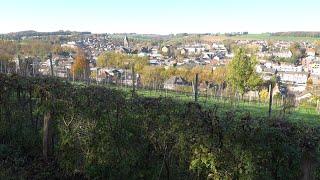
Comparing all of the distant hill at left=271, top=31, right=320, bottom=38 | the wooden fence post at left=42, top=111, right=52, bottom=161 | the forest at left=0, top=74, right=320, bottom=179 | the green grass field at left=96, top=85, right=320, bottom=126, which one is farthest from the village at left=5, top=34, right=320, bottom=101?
the wooden fence post at left=42, top=111, right=52, bottom=161

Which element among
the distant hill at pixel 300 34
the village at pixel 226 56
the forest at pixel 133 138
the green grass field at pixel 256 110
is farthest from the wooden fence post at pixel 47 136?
the distant hill at pixel 300 34

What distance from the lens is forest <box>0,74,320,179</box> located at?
577cm

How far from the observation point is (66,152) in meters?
8.12

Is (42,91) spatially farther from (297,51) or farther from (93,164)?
(297,51)

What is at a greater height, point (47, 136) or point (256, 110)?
point (47, 136)

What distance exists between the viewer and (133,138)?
728 cm

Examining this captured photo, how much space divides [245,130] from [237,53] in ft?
108

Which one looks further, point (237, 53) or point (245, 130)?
point (237, 53)

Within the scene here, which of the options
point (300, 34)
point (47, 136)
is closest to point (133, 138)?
point (47, 136)

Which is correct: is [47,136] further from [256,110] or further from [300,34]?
[300,34]

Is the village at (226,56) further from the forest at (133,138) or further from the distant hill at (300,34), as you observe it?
the forest at (133,138)

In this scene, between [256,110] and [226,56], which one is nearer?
[256,110]

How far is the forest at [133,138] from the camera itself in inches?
227

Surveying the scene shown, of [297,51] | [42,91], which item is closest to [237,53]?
[42,91]
